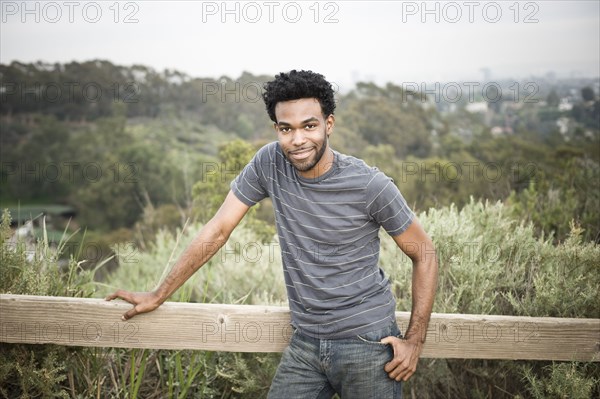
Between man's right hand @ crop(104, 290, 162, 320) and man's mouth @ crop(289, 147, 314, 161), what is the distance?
→ 88 centimetres

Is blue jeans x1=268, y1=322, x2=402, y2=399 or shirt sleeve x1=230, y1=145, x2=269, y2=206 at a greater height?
shirt sleeve x1=230, y1=145, x2=269, y2=206

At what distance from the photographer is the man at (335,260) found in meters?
2.28

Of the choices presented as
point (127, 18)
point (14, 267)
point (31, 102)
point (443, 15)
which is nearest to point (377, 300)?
point (14, 267)

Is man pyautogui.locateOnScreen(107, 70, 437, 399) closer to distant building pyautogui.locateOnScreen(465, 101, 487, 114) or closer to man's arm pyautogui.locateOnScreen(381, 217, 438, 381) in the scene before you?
Result: man's arm pyautogui.locateOnScreen(381, 217, 438, 381)

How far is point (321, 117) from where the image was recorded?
93.6 inches

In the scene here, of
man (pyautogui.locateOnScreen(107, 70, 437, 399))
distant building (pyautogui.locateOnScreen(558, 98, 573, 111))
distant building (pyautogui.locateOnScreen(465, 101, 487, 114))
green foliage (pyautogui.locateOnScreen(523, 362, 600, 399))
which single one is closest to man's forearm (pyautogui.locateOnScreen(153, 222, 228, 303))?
man (pyautogui.locateOnScreen(107, 70, 437, 399))

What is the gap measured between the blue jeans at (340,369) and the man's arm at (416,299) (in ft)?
0.15

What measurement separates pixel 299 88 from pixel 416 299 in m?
1.02

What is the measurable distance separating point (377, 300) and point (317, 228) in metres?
0.40

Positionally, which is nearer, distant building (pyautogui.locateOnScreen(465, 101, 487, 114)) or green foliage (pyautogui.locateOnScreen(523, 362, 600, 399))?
green foliage (pyautogui.locateOnScreen(523, 362, 600, 399))

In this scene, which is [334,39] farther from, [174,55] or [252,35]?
[174,55]

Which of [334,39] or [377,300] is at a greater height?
[334,39]

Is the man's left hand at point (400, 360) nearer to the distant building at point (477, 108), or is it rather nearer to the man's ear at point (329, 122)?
the man's ear at point (329, 122)

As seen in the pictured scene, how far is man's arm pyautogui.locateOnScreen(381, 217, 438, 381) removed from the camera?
90.1 inches
